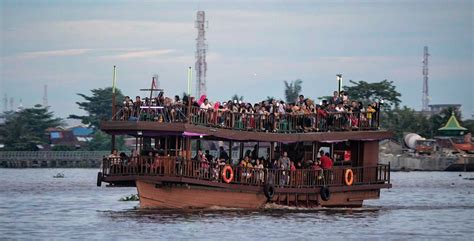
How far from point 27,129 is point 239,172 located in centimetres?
9218

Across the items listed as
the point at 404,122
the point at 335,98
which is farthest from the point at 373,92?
the point at 335,98

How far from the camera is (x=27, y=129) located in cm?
14075

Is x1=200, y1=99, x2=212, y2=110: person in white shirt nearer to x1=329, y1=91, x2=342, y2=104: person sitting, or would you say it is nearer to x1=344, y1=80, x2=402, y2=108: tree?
x1=329, y1=91, x2=342, y2=104: person sitting

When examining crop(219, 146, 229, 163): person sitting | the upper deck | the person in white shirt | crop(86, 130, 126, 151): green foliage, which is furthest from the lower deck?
crop(86, 130, 126, 151): green foliage

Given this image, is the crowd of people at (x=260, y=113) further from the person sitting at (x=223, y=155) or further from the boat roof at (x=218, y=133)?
the person sitting at (x=223, y=155)

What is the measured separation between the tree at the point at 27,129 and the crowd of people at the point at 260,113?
8402 centimetres

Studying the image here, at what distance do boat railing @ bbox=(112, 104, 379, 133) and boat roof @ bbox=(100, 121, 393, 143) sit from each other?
1.02 feet

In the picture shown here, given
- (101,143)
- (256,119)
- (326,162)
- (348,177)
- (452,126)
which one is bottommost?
(348,177)

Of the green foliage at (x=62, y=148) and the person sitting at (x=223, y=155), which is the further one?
the green foliage at (x=62, y=148)

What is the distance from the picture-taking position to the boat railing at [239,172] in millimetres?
48750

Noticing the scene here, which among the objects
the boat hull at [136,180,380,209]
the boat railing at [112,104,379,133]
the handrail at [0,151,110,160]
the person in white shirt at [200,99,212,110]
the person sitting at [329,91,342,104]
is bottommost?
the boat hull at [136,180,380,209]

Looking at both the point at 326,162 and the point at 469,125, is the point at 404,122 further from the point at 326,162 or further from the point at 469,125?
the point at 326,162

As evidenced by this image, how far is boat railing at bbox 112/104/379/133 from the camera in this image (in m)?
49.4

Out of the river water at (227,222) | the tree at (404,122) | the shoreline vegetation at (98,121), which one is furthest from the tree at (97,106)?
the river water at (227,222)
